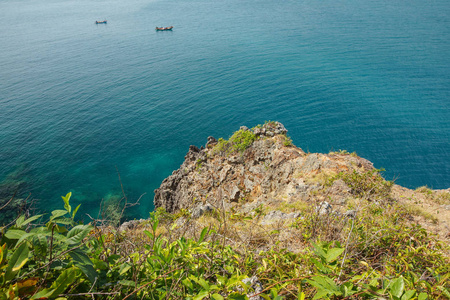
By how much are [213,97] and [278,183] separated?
2795cm

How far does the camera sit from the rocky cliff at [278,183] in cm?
909

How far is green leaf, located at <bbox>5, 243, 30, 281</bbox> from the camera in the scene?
6.02 ft

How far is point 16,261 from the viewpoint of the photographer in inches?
74.2

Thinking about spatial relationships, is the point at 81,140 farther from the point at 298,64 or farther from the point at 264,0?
the point at 264,0

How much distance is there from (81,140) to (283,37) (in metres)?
50.7

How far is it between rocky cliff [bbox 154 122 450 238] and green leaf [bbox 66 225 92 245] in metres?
3.58

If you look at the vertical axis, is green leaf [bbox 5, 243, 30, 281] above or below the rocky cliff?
above

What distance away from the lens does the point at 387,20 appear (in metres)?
65.3

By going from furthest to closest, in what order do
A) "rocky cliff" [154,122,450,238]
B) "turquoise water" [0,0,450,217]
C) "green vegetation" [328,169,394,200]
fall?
"turquoise water" [0,0,450,217] < "green vegetation" [328,169,394,200] < "rocky cliff" [154,122,450,238]

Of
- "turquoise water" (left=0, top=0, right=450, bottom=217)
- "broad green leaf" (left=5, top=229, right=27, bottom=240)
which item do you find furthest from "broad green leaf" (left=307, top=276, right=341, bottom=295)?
"turquoise water" (left=0, top=0, right=450, bottom=217)

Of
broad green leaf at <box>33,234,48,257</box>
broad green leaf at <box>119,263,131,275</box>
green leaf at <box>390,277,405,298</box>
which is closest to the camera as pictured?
green leaf at <box>390,277,405,298</box>

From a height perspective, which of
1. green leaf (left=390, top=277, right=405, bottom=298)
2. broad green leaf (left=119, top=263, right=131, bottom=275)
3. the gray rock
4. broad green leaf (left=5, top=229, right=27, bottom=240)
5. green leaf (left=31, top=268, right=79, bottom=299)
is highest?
broad green leaf (left=5, top=229, right=27, bottom=240)

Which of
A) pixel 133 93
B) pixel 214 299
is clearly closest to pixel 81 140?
pixel 133 93

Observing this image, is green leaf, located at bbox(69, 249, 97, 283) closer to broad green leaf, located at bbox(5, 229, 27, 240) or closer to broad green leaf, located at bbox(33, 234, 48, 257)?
broad green leaf, located at bbox(33, 234, 48, 257)
